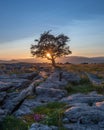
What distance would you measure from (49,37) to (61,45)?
601 cm

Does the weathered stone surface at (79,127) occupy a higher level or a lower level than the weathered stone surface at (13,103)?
lower

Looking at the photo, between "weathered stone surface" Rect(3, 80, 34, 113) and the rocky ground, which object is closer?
the rocky ground

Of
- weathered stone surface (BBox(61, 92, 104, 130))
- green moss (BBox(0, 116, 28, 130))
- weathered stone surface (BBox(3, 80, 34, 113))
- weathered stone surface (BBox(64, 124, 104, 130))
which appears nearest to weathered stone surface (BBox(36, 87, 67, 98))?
weathered stone surface (BBox(3, 80, 34, 113))

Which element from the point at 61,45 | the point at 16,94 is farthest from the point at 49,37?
the point at 16,94

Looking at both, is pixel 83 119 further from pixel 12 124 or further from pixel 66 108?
pixel 66 108

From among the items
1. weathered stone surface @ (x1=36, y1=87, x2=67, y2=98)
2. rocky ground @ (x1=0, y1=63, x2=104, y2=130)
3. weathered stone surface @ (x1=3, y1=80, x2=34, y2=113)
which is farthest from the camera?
weathered stone surface @ (x1=36, y1=87, x2=67, y2=98)

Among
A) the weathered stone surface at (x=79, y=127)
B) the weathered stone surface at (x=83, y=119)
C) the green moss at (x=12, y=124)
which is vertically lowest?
the green moss at (x=12, y=124)

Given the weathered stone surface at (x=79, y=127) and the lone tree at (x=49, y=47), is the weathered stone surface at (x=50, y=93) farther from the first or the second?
the lone tree at (x=49, y=47)

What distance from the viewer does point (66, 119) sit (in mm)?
20422

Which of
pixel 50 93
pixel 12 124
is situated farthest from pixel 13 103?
pixel 50 93

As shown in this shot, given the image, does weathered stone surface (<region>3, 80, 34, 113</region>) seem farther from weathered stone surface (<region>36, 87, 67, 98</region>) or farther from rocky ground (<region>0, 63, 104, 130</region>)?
weathered stone surface (<region>36, 87, 67, 98</region>)

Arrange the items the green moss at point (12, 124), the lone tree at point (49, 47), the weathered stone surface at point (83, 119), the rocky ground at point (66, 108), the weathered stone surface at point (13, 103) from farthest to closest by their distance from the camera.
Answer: the lone tree at point (49, 47), the weathered stone surface at point (13, 103), the green moss at point (12, 124), the rocky ground at point (66, 108), the weathered stone surface at point (83, 119)

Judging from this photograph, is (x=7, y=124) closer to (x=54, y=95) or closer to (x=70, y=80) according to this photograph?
(x=54, y=95)

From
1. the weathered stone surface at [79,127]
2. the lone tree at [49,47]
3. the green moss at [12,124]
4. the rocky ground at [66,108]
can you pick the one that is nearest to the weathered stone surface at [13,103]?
the rocky ground at [66,108]
